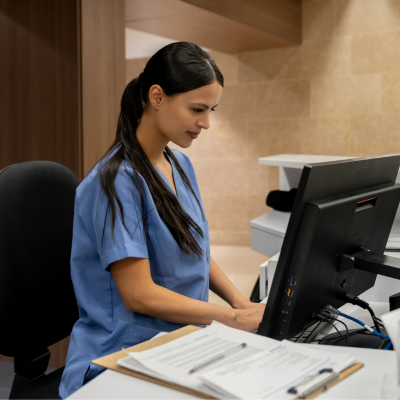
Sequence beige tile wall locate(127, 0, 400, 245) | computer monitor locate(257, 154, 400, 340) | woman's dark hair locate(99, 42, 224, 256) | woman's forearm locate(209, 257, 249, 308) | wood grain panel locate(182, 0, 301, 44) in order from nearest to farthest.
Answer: computer monitor locate(257, 154, 400, 340) → woman's dark hair locate(99, 42, 224, 256) → woman's forearm locate(209, 257, 249, 308) → wood grain panel locate(182, 0, 301, 44) → beige tile wall locate(127, 0, 400, 245)

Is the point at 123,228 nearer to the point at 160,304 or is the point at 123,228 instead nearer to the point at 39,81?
the point at 160,304

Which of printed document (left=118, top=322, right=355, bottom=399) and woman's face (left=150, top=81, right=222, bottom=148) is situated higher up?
woman's face (left=150, top=81, right=222, bottom=148)

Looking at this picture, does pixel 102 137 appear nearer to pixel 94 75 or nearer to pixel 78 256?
pixel 94 75

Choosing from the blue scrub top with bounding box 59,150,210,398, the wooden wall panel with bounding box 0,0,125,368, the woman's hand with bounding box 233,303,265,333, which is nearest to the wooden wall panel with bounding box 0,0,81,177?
the wooden wall panel with bounding box 0,0,125,368

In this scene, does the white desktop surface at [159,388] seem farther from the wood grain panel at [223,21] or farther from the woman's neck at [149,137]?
the wood grain panel at [223,21]

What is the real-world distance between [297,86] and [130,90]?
3598 millimetres

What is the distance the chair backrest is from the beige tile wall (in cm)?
356

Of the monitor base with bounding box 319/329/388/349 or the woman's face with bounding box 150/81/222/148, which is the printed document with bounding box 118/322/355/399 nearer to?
the monitor base with bounding box 319/329/388/349

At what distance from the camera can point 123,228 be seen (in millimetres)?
962

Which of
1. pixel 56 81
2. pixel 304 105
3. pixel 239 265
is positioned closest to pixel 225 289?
pixel 56 81

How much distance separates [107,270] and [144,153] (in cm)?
30

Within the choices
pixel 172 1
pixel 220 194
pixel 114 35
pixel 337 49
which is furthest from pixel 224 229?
pixel 114 35

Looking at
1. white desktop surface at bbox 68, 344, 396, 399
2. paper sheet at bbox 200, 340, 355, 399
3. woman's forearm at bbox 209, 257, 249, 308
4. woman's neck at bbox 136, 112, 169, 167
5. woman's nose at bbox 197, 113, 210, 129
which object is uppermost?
woman's nose at bbox 197, 113, 210, 129

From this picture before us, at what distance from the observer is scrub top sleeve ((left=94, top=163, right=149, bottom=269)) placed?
37.4 inches
